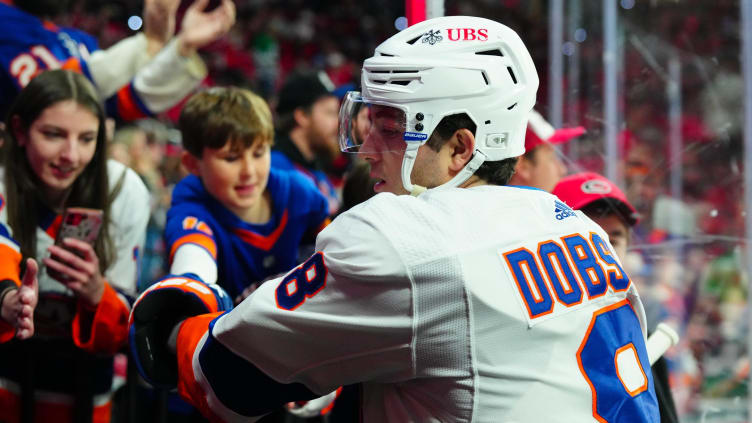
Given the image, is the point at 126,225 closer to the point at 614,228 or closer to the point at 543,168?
the point at 543,168

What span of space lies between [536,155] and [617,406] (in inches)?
54.3

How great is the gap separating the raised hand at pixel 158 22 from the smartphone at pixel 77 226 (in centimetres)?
99

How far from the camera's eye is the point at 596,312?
157 centimetres

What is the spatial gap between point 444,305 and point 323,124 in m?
2.85

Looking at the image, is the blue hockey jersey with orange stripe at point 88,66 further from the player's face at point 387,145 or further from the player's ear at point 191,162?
the player's face at point 387,145

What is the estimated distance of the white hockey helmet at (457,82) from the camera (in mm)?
1657

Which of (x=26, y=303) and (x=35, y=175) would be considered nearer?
(x=26, y=303)

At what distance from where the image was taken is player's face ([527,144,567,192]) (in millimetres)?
2803

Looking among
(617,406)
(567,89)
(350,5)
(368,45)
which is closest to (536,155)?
(567,89)

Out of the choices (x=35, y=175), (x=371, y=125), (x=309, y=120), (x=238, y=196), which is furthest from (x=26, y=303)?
(x=309, y=120)

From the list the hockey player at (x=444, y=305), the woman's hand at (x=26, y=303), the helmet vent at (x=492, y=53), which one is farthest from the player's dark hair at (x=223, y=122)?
the helmet vent at (x=492, y=53)

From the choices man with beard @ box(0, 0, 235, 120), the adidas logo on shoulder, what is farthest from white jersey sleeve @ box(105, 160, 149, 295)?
the adidas logo on shoulder

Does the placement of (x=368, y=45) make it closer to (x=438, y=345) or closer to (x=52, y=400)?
(x=52, y=400)

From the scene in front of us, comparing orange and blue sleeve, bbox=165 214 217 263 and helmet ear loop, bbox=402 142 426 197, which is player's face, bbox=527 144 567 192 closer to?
orange and blue sleeve, bbox=165 214 217 263
